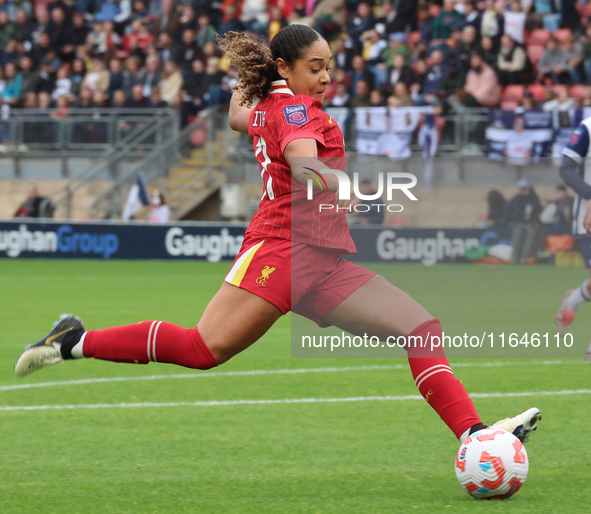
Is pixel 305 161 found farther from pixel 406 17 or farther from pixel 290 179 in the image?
pixel 406 17

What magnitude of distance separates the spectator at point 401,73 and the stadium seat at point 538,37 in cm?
227

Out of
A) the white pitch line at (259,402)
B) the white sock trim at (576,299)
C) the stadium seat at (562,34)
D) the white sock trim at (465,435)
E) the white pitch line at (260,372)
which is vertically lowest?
the white pitch line at (260,372)

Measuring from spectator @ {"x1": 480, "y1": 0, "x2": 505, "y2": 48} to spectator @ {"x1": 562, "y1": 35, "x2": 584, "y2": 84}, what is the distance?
1.23 meters

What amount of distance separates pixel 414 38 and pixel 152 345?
16.3m

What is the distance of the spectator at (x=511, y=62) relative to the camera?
17656 millimetres

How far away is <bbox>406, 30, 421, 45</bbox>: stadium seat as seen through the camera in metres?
19.3

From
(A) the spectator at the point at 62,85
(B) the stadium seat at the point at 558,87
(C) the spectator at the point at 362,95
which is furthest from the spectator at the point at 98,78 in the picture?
(B) the stadium seat at the point at 558,87

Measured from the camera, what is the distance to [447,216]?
16.9 metres

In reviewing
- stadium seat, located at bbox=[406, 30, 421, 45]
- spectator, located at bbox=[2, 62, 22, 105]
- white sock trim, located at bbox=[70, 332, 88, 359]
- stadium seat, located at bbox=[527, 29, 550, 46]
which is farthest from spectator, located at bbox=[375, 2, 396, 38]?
white sock trim, located at bbox=[70, 332, 88, 359]

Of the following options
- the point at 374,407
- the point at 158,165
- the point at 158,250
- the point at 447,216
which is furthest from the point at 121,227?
the point at 374,407

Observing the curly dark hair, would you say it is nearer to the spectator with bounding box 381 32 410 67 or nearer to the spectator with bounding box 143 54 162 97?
the spectator with bounding box 381 32 410 67

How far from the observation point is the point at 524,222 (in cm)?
1642

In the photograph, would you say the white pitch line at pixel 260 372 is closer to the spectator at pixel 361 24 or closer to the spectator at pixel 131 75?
the spectator at pixel 361 24

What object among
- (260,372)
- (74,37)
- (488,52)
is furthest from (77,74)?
(260,372)
